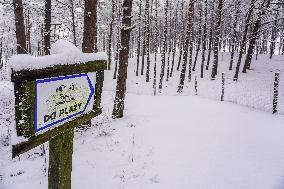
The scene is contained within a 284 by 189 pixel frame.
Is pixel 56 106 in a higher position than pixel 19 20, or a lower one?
lower

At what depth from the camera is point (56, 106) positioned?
2.98 meters

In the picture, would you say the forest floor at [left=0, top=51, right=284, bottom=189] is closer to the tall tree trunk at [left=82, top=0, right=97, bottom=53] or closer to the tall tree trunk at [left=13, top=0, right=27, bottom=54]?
the tall tree trunk at [left=82, top=0, right=97, bottom=53]

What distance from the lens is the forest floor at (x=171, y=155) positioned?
5.66 meters

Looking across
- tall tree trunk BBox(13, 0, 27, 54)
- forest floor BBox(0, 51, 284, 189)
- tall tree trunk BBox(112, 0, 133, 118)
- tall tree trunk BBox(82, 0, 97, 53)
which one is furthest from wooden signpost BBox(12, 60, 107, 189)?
tall tree trunk BBox(13, 0, 27, 54)

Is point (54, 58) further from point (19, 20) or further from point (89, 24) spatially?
point (19, 20)

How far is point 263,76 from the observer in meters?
31.3

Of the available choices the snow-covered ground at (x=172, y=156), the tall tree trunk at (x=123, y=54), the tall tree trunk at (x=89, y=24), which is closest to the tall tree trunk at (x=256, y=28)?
the tall tree trunk at (x=123, y=54)

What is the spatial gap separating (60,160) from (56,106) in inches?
27.1

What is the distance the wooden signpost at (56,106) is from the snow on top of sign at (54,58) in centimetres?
4

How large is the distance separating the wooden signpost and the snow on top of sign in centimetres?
4

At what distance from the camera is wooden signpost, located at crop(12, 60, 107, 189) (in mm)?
2617

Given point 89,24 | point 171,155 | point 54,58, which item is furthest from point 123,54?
point 54,58

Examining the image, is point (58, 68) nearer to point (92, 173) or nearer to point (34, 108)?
point (34, 108)

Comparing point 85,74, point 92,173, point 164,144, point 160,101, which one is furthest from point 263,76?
point 85,74
